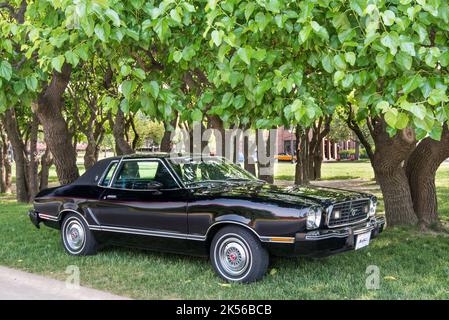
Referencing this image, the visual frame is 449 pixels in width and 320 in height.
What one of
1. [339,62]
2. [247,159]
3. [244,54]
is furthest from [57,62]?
[247,159]

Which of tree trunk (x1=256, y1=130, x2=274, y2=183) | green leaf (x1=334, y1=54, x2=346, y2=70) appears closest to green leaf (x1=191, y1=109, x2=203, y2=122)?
green leaf (x1=334, y1=54, x2=346, y2=70)

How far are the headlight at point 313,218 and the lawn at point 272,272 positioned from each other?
665 millimetres

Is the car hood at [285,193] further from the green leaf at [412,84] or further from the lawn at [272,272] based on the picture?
the green leaf at [412,84]

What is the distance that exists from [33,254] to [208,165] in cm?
284

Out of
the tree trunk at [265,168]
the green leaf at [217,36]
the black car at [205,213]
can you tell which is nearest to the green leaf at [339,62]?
the green leaf at [217,36]

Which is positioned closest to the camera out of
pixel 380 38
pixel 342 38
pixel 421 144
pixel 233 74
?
pixel 380 38

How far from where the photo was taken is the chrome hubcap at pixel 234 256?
230 inches

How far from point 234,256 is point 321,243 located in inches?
39.8

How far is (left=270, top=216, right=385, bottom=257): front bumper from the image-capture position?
18.1 feet

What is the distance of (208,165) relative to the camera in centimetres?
727

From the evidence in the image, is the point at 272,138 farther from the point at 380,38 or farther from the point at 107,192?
the point at 380,38

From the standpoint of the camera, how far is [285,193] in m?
6.21

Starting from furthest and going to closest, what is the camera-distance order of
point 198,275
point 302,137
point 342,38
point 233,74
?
point 302,137 → point 198,275 → point 233,74 → point 342,38

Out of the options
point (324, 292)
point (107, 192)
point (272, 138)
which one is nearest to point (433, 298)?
point (324, 292)
